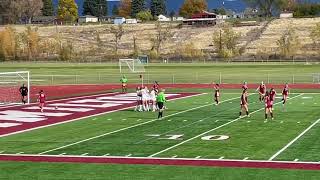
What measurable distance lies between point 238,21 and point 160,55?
3585 cm

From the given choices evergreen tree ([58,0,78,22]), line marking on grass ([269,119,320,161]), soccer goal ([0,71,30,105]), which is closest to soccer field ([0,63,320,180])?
line marking on grass ([269,119,320,161])

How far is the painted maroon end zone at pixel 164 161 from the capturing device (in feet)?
63.7

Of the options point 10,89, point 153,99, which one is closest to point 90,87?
point 10,89

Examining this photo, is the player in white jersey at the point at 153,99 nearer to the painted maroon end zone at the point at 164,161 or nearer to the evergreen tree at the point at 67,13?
the painted maroon end zone at the point at 164,161

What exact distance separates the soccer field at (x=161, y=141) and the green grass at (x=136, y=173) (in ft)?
0.09

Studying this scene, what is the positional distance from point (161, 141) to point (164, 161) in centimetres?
417

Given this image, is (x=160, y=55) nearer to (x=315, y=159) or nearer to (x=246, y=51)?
(x=246, y=51)

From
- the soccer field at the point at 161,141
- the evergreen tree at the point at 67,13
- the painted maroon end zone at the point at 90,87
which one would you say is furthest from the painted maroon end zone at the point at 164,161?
the evergreen tree at the point at 67,13

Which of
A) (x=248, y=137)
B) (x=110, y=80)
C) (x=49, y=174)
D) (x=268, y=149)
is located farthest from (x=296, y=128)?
(x=110, y=80)

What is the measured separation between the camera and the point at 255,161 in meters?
20.2

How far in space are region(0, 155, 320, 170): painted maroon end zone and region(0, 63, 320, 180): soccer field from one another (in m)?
0.03

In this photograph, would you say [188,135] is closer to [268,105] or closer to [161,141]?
[161,141]

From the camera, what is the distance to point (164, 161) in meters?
20.3

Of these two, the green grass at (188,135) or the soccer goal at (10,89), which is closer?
the green grass at (188,135)
